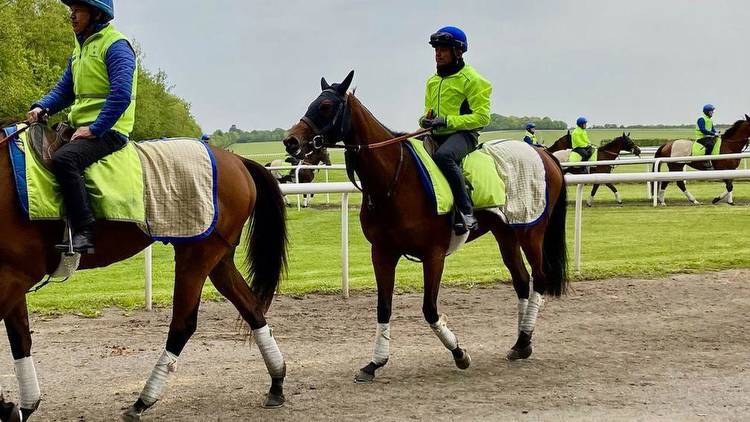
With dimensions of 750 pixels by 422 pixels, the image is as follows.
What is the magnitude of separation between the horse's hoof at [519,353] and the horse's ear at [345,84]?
7.57 ft

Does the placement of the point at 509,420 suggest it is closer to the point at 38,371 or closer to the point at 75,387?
the point at 75,387

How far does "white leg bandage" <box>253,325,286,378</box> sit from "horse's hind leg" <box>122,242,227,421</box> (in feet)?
1.53

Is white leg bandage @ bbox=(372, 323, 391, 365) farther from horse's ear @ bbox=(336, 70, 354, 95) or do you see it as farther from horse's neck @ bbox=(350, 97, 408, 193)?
horse's ear @ bbox=(336, 70, 354, 95)

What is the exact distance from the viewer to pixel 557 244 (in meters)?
7.21

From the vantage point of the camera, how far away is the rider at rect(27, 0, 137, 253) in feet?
14.6

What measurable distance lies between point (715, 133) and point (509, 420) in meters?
17.1

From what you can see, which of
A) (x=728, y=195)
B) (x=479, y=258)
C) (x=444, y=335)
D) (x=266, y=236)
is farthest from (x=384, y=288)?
(x=728, y=195)

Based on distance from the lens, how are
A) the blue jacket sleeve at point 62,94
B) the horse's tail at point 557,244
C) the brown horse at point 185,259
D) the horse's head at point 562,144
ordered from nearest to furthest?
the brown horse at point 185,259 → the blue jacket sleeve at point 62,94 → the horse's tail at point 557,244 → the horse's head at point 562,144

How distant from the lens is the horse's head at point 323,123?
526 centimetres

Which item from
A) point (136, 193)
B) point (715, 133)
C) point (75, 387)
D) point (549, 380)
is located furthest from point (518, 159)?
point (715, 133)

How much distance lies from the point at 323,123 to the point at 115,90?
1361mm

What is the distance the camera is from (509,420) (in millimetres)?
4633

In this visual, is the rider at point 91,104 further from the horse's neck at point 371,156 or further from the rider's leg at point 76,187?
the horse's neck at point 371,156

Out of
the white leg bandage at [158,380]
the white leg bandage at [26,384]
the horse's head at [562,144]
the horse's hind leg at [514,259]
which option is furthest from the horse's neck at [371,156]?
the horse's head at [562,144]
